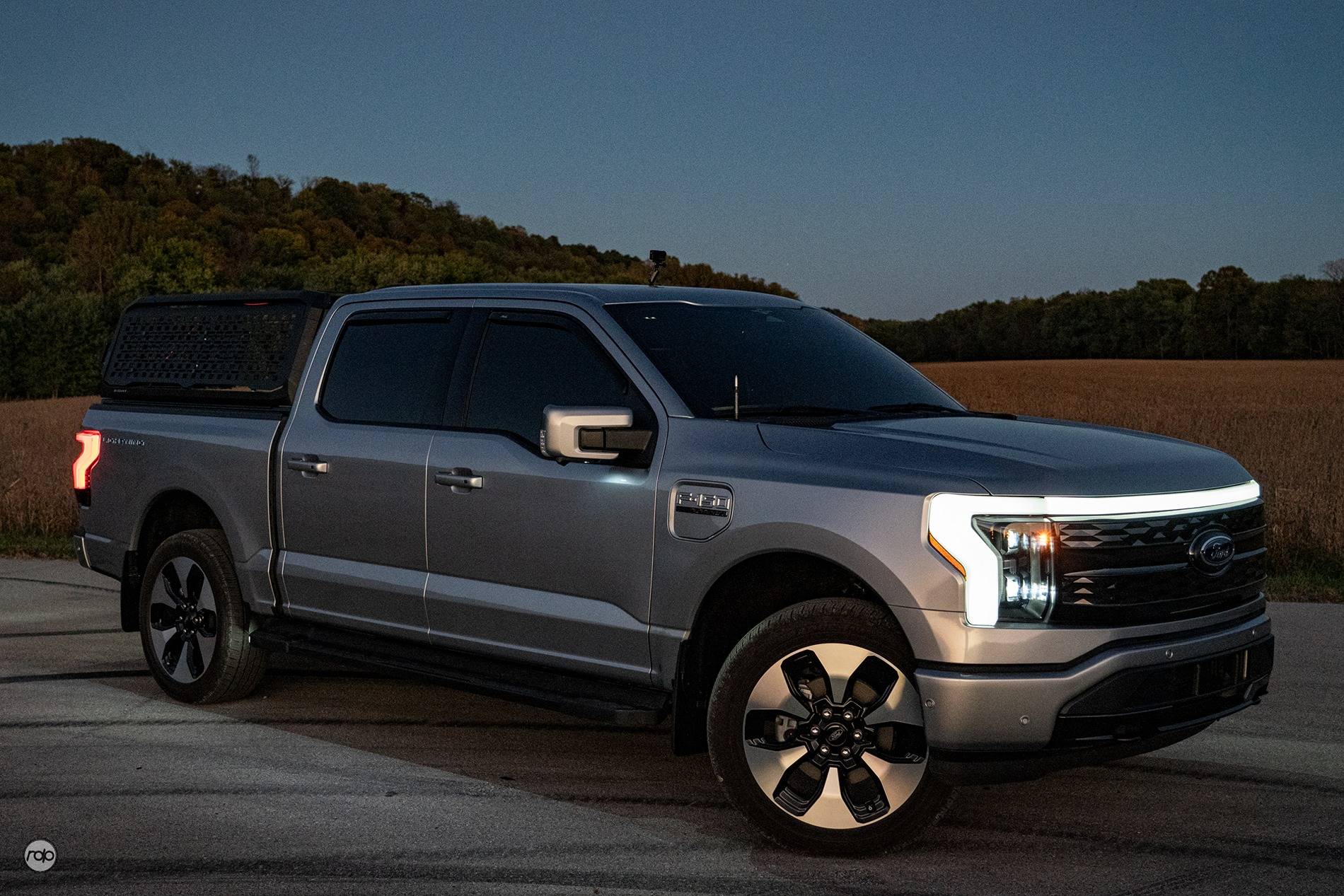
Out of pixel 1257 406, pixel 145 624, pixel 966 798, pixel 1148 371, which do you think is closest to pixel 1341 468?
pixel 966 798

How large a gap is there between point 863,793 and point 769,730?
365mm

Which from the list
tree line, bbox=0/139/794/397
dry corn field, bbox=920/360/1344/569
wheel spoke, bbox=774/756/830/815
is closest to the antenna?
wheel spoke, bbox=774/756/830/815

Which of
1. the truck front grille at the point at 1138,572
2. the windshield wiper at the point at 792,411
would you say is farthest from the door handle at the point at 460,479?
the truck front grille at the point at 1138,572

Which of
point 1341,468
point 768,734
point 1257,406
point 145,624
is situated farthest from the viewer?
point 1257,406

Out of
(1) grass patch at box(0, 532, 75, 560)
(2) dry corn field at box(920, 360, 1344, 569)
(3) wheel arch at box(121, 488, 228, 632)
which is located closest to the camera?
(3) wheel arch at box(121, 488, 228, 632)

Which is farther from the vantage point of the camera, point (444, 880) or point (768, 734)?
point (768, 734)

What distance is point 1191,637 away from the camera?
4.67m

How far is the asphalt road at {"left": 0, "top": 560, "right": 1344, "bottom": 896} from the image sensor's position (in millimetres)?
4594

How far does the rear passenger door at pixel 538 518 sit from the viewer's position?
5.31 m

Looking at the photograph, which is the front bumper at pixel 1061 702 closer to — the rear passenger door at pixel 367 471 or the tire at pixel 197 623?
the rear passenger door at pixel 367 471

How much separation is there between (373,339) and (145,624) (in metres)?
2.04

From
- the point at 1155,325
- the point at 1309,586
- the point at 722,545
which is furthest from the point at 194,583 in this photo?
the point at 1155,325

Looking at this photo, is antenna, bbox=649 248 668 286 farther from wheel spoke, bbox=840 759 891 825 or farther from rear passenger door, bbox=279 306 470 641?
wheel spoke, bbox=840 759 891 825

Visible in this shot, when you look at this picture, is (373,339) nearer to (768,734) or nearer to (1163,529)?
(768,734)
